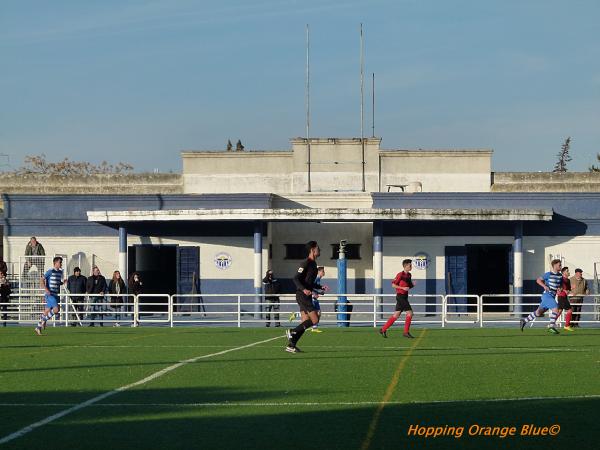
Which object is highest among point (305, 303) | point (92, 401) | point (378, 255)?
point (378, 255)

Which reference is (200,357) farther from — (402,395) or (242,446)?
(242,446)

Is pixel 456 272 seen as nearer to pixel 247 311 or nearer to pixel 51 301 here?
pixel 247 311

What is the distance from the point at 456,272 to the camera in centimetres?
4094

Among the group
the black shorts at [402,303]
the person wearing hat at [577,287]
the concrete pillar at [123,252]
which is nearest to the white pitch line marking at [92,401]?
the black shorts at [402,303]

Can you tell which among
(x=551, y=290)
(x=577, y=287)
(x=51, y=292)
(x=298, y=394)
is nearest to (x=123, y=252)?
(x=51, y=292)

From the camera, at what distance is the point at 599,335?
2688 cm

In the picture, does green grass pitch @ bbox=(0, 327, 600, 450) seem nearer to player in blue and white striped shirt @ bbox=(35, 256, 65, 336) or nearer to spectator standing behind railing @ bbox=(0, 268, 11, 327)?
player in blue and white striped shirt @ bbox=(35, 256, 65, 336)

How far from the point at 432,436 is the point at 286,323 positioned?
2594 cm

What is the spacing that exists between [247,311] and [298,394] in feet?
84.1

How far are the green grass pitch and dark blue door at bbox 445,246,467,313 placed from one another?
58.3 feet

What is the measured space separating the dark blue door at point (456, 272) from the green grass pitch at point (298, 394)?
58.3 feet

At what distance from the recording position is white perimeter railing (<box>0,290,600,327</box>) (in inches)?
1300

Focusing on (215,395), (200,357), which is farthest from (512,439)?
(200,357)

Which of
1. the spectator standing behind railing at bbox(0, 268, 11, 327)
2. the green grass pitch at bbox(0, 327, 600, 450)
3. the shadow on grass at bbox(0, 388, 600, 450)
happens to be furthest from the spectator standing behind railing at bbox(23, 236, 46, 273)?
the shadow on grass at bbox(0, 388, 600, 450)
